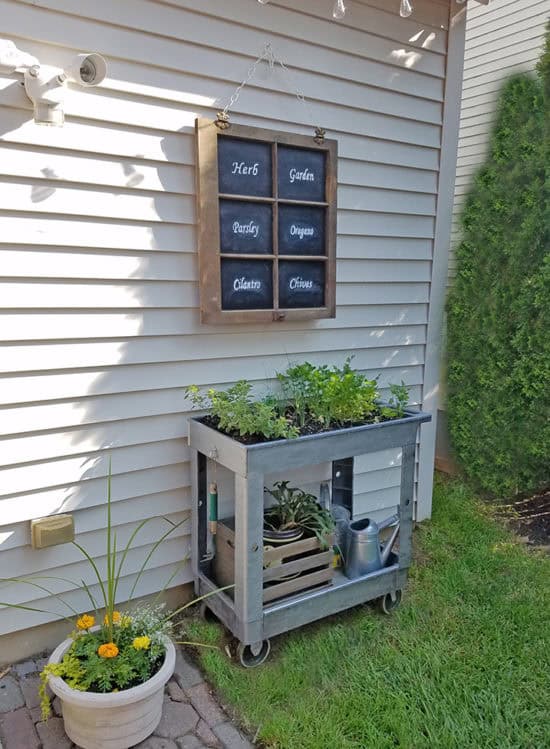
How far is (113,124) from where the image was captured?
204 centimetres

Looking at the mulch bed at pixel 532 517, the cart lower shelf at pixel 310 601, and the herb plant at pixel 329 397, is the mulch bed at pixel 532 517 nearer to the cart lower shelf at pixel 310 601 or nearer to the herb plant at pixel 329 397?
the cart lower shelf at pixel 310 601

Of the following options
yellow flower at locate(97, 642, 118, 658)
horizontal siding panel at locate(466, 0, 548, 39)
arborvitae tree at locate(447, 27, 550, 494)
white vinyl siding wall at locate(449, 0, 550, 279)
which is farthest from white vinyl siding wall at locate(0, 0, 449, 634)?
horizontal siding panel at locate(466, 0, 548, 39)

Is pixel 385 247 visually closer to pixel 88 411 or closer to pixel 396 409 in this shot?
pixel 396 409

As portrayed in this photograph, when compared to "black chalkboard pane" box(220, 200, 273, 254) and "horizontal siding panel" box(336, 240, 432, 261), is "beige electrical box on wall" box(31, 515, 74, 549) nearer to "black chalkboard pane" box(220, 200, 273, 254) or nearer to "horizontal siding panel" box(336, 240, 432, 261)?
"black chalkboard pane" box(220, 200, 273, 254)

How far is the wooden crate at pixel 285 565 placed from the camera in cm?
220

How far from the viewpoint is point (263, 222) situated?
7.83 ft

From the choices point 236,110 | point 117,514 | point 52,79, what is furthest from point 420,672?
point 52,79

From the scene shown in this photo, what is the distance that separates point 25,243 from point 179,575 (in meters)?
1.49

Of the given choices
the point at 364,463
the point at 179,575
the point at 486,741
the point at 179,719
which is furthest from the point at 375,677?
the point at 364,463

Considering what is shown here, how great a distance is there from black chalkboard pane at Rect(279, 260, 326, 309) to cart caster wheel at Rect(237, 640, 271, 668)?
4.49ft

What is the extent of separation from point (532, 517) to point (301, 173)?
2.40 metres

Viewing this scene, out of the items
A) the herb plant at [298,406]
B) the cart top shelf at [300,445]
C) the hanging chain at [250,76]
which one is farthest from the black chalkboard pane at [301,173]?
the cart top shelf at [300,445]

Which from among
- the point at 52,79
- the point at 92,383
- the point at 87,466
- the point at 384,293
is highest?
the point at 52,79

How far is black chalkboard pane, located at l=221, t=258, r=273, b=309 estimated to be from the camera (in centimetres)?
232
